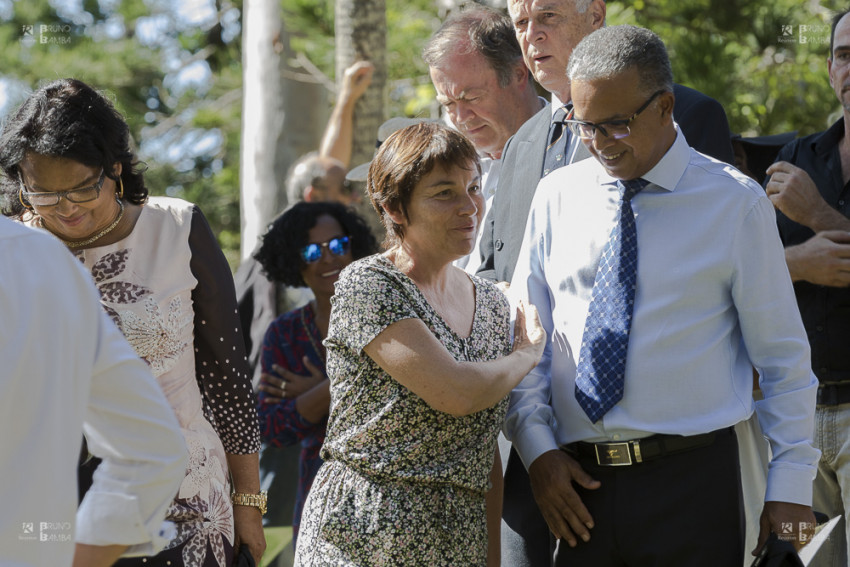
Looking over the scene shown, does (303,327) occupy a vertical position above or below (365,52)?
below

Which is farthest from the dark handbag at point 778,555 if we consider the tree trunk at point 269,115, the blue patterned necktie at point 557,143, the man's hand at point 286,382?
the tree trunk at point 269,115

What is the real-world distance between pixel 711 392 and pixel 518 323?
0.61 m

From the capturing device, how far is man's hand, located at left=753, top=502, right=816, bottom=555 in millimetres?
2994

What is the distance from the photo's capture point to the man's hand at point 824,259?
4109 mm

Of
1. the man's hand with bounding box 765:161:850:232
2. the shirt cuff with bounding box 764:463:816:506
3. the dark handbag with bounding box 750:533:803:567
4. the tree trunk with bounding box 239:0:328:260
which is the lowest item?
the tree trunk with bounding box 239:0:328:260

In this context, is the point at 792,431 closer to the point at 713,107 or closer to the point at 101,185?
the point at 713,107

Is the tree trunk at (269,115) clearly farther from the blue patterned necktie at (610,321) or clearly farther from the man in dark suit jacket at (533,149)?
the blue patterned necktie at (610,321)

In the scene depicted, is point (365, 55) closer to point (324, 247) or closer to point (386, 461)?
point (324, 247)

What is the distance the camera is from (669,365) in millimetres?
3043

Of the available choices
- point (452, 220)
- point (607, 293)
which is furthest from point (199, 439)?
point (607, 293)

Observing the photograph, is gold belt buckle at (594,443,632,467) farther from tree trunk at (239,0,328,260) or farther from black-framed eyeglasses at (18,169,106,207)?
tree trunk at (239,0,328,260)

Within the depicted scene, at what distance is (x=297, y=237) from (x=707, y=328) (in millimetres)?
2616

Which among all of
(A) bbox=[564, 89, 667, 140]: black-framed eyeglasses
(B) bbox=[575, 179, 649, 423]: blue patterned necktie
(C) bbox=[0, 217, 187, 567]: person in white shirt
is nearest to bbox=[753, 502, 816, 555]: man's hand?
(B) bbox=[575, 179, 649, 423]: blue patterned necktie

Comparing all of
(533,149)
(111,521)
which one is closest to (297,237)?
(533,149)
